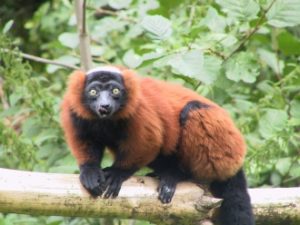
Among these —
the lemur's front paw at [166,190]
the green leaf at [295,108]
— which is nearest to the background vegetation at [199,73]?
the green leaf at [295,108]

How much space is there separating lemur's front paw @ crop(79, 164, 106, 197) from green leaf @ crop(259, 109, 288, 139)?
1.52 meters

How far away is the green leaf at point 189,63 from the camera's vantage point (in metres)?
5.29

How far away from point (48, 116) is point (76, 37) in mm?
829

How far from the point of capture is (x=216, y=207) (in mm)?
5180

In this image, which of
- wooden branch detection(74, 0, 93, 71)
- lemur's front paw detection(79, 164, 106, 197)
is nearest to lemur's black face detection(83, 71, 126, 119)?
lemur's front paw detection(79, 164, 106, 197)

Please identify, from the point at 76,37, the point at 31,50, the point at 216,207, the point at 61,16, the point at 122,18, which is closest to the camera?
the point at 216,207

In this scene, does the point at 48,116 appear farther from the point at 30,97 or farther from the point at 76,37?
the point at 76,37

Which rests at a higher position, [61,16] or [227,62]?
[227,62]

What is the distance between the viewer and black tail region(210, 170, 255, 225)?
5.15 metres

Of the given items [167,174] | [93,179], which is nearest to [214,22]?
[167,174]

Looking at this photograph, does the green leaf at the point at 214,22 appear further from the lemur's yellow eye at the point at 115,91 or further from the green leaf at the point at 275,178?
the green leaf at the point at 275,178

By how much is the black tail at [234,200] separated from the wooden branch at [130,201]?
0.32 feet

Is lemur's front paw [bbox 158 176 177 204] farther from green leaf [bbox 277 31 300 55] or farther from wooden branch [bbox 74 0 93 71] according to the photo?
green leaf [bbox 277 31 300 55]

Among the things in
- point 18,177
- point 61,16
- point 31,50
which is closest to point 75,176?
point 18,177
